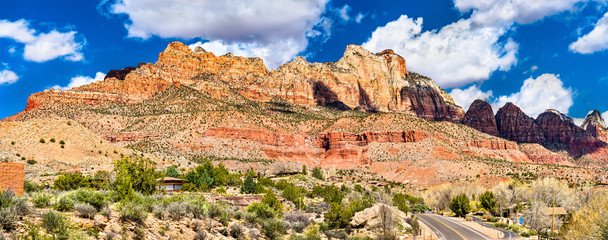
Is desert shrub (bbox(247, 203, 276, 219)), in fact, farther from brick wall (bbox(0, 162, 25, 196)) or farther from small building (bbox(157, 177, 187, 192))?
brick wall (bbox(0, 162, 25, 196))

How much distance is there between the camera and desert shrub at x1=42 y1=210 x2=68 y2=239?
44.6 feet

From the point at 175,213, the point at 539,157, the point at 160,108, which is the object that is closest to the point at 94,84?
the point at 160,108

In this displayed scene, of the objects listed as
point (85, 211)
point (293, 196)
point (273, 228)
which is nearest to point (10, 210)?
point (85, 211)

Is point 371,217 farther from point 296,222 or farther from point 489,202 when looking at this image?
point 489,202

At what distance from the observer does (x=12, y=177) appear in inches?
813

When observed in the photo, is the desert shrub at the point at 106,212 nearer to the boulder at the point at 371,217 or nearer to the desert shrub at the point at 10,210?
the desert shrub at the point at 10,210

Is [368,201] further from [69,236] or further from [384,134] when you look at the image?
[384,134]

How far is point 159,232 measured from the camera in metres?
17.7

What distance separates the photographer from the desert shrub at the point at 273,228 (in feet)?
83.1

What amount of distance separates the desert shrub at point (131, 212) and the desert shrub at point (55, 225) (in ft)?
9.38

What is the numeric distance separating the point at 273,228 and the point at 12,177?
48.0 feet

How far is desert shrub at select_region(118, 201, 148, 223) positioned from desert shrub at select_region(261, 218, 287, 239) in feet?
31.1

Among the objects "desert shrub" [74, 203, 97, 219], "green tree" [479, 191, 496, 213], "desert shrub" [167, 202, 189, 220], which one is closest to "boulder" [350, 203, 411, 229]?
"desert shrub" [167, 202, 189, 220]

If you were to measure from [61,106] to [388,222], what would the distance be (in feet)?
378
